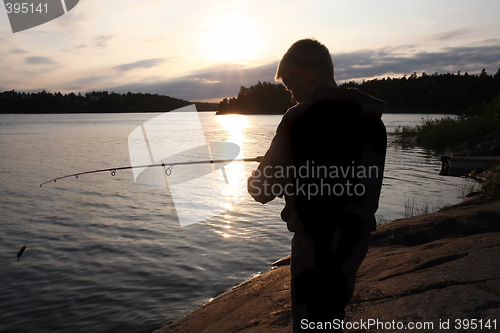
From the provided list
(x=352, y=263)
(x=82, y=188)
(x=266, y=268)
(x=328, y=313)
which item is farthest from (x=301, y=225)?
(x=82, y=188)

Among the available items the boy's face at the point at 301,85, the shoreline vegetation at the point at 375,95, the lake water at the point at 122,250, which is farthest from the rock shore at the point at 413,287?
the shoreline vegetation at the point at 375,95

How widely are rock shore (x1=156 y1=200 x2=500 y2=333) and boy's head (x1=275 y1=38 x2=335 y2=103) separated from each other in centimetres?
225

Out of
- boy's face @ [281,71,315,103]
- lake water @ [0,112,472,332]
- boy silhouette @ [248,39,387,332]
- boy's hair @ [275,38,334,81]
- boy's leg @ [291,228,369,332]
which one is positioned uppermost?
boy's hair @ [275,38,334,81]

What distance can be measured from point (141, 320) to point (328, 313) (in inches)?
185

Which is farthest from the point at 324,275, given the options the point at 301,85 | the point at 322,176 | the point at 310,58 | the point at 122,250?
the point at 122,250

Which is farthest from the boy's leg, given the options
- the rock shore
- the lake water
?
the lake water

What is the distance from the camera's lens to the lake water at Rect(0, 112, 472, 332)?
250 inches

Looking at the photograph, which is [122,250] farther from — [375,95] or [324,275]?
[375,95]

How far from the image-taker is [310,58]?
2.16 metres

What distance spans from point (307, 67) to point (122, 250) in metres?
8.11

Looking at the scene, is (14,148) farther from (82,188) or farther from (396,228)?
(396,228)

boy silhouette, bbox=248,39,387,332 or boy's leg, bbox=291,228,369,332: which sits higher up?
boy silhouette, bbox=248,39,387,332

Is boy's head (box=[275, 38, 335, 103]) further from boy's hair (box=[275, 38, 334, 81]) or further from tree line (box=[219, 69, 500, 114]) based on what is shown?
tree line (box=[219, 69, 500, 114])

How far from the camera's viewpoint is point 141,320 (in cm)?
597
